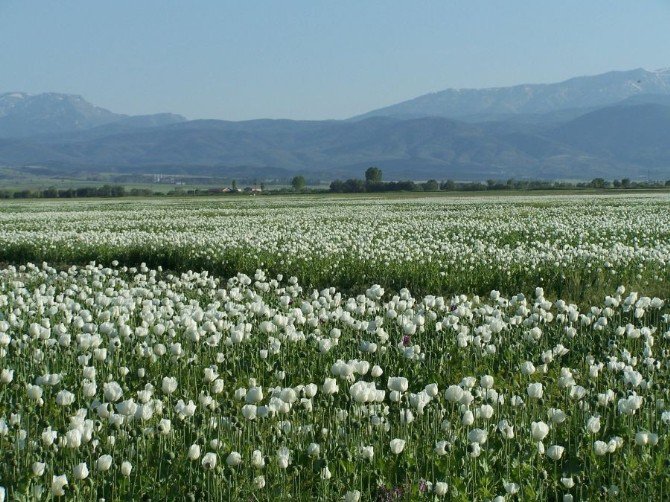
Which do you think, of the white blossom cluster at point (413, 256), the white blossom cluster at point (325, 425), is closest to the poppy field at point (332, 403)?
the white blossom cluster at point (325, 425)

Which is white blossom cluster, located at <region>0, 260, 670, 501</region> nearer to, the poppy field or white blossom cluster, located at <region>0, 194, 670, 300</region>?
the poppy field

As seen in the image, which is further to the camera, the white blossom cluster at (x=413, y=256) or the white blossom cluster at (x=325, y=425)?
the white blossom cluster at (x=413, y=256)

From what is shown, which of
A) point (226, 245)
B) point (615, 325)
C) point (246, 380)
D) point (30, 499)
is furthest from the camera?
point (226, 245)

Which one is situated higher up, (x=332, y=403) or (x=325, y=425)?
(x=332, y=403)

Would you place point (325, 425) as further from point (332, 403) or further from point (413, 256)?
point (413, 256)

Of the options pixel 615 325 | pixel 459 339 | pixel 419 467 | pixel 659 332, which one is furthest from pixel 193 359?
pixel 659 332

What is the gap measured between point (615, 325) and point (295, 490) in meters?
5.72

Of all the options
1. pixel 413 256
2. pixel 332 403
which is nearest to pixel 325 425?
pixel 332 403

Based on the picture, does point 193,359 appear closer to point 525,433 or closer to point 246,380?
point 246,380

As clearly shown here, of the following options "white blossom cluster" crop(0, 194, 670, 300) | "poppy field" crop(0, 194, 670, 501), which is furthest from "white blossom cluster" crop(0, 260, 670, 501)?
"white blossom cluster" crop(0, 194, 670, 300)

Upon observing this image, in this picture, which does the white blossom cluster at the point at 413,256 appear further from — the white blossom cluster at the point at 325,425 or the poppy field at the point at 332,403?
the white blossom cluster at the point at 325,425

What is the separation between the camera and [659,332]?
32.0 ft

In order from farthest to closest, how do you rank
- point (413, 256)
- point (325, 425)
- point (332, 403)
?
point (413, 256) → point (325, 425) → point (332, 403)

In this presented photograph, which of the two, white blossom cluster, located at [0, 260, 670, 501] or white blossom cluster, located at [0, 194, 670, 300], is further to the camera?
white blossom cluster, located at [0, 194, 670, 300]
